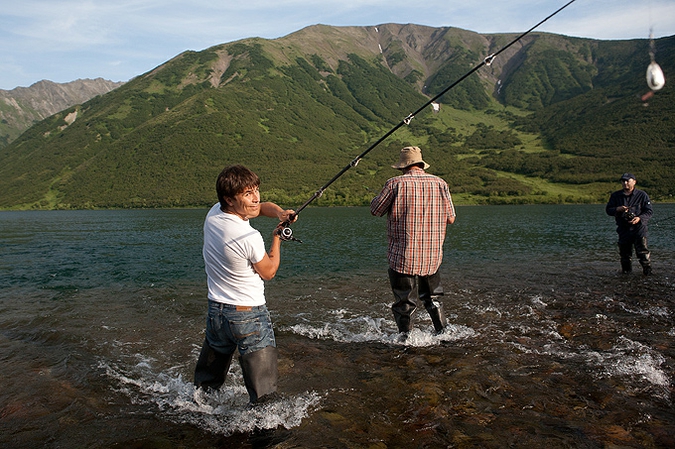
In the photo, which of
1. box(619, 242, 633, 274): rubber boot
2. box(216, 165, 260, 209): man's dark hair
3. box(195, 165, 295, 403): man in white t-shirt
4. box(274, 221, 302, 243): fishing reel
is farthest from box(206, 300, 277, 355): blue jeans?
box(619, 242, 633, 274): rubber boot

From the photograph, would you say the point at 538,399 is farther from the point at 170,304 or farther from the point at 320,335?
the point at 170,304

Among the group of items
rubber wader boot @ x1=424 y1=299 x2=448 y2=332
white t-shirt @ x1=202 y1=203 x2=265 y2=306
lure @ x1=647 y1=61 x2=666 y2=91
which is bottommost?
rubber wader boot @ x1=424 y1=299 x2=448 y2=332

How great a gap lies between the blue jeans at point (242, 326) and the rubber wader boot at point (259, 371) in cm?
6

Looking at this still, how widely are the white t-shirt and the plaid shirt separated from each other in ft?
9.45

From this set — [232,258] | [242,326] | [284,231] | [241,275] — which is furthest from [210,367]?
[284,231]

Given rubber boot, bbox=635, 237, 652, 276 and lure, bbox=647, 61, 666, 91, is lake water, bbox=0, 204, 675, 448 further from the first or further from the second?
lure, bbox=647, 61, 666, 91

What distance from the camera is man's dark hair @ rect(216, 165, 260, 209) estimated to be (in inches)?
155

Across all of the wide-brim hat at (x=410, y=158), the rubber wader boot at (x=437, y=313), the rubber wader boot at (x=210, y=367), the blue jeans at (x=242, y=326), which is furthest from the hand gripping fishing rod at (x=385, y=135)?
the rubber wader boot at (x=437, y=313)

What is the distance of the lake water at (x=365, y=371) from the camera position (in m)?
4.50

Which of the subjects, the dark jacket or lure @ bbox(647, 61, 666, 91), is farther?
the dark jacket

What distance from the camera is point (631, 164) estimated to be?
132375 mm

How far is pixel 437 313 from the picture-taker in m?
7.30

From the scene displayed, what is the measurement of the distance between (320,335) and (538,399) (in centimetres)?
434

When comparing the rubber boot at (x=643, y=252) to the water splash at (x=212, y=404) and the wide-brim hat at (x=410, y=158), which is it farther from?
the water splash at (x=212, y=404)
